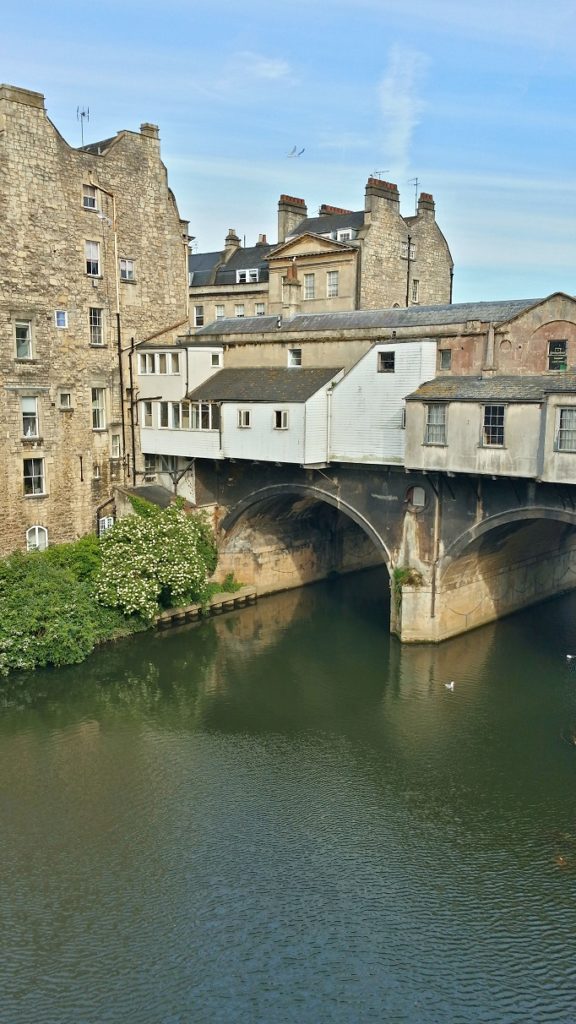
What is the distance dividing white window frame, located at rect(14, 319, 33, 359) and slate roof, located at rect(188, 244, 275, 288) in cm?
2289

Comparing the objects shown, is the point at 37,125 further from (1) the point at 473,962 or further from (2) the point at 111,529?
(1) the point at 473,962

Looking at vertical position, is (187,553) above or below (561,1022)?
above

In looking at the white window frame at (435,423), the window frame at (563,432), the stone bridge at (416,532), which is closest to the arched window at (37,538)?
the stone bridge at (416,532)

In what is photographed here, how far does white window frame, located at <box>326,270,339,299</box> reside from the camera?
4841 cm

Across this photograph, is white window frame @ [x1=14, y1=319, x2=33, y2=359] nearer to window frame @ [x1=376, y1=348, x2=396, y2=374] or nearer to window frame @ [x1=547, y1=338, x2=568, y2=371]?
window frame @ [x1=376, y1=348, x2=396, y2=374]

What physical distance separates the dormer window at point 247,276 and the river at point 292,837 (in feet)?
99.7

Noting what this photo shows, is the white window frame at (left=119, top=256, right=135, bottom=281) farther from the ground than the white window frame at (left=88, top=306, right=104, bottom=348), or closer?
farther from the ground

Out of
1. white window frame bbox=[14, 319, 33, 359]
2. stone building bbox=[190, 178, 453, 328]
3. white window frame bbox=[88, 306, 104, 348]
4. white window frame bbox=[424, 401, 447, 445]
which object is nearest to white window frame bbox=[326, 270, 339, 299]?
stone building bbox=[190, 178, 453, 328]

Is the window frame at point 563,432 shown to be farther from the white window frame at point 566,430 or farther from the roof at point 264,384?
the roof at point 264,384

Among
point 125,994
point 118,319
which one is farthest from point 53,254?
point 125,994

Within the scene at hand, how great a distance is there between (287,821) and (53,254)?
26.9 m

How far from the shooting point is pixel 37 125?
3578 centimetres

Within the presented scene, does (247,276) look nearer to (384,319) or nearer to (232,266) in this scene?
(232,266)

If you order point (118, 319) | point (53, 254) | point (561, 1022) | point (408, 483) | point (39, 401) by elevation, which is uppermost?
point (53, 254)
